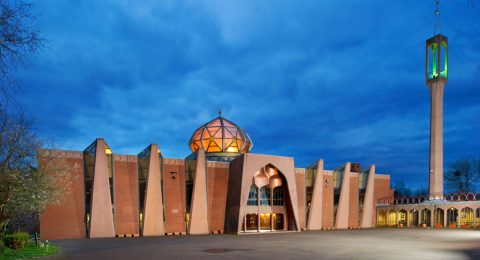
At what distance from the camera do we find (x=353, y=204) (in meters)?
52.2

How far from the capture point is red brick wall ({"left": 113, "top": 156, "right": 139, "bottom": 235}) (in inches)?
1457

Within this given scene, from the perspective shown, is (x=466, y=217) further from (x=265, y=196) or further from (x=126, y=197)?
(x=126, y=197)

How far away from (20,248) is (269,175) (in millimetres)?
26311

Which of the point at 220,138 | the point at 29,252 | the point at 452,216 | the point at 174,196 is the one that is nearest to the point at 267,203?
the point at 174,196

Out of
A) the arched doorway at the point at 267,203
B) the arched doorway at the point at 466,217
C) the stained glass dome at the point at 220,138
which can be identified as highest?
the stained glass dome at the point at 220,138

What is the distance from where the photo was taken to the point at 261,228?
4297 cm

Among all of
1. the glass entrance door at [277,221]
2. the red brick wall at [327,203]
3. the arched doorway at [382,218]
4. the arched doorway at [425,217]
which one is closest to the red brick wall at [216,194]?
the glass entrance door at [277,221]

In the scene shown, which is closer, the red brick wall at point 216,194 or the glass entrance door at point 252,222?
the red brick wall at point 216,194

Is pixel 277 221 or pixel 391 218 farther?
pixel 391 218

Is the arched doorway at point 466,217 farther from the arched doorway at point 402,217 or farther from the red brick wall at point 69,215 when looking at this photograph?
the red brick wall at point 69,215

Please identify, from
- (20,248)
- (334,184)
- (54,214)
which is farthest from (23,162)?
(334,184)

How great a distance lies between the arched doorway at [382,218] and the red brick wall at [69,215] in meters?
39.4

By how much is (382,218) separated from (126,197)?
36.5m

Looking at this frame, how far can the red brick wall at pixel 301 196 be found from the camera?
46.4 m
